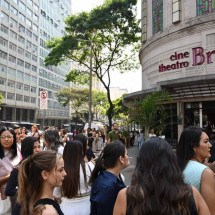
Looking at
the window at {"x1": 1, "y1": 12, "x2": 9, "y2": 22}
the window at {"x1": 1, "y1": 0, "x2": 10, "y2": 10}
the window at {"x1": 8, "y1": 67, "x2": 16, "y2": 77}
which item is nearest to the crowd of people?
the window at {"x1": 1, "y1": 12, "x2": 9, "y2": 22}

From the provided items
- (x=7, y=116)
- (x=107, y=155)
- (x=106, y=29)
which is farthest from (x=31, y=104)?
(x=107, y=155)

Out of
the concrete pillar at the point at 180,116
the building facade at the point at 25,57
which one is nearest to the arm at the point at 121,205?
the concrete pillar at the point at 180,116

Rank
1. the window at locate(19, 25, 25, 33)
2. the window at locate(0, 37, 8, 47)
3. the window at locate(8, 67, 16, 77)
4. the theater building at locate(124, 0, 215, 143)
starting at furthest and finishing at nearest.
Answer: the window at locate(19, 25, 25, 33) < the window at locate(8, 67, 16, 77) < the window at locate(0, 37, 8, 47) < the theater building at locate(124, 0, 215, 143)

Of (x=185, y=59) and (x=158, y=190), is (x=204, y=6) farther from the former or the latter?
(x=158, y=190)

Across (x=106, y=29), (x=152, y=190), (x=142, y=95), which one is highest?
(x=106, y=29)

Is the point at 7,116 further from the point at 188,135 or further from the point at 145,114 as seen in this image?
Result: the point at 188,135

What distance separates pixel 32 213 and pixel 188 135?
1.58 m

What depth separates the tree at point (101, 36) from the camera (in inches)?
1084

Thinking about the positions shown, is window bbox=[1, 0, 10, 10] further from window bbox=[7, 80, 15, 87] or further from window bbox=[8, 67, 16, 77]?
window bbox=[7, 80, 15, 87]

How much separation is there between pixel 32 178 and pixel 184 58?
1872 centimetres

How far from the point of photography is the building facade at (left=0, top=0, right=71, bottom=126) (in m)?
52.4

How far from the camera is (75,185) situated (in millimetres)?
3482

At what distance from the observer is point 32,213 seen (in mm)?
2219

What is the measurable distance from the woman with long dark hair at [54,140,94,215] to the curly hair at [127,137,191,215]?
1.38m
